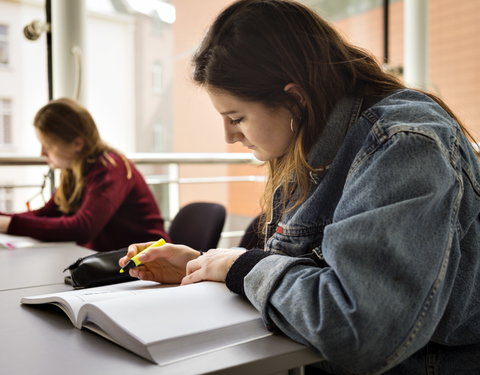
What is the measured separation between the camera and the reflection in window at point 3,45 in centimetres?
293

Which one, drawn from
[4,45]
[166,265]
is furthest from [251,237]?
[4,45]

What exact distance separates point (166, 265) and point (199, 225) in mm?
1001

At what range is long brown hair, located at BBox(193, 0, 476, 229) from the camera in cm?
90

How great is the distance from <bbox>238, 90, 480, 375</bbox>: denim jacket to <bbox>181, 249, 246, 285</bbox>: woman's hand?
99 millimetres

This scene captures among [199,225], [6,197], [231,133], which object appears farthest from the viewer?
[6,197]

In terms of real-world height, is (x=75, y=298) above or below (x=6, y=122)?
below

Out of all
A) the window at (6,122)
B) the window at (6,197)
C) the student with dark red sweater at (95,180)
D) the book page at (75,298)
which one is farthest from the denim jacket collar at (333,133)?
the window at (6,122)

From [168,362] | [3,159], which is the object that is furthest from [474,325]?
→ [3,159]

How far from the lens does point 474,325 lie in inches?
32.8

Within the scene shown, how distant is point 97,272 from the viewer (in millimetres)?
1129

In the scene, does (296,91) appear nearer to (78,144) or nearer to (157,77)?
(78,144)

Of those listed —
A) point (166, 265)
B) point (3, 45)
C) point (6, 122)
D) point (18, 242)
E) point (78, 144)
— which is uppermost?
point (3, 45)

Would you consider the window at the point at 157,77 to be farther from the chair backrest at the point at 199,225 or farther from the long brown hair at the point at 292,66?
the long brown hair at the point at 292,66

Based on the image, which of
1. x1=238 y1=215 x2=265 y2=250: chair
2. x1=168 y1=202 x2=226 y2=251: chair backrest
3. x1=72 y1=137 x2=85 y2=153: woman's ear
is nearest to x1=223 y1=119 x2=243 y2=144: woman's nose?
x1=238 y1=215 x2=265 y2=250: chair
